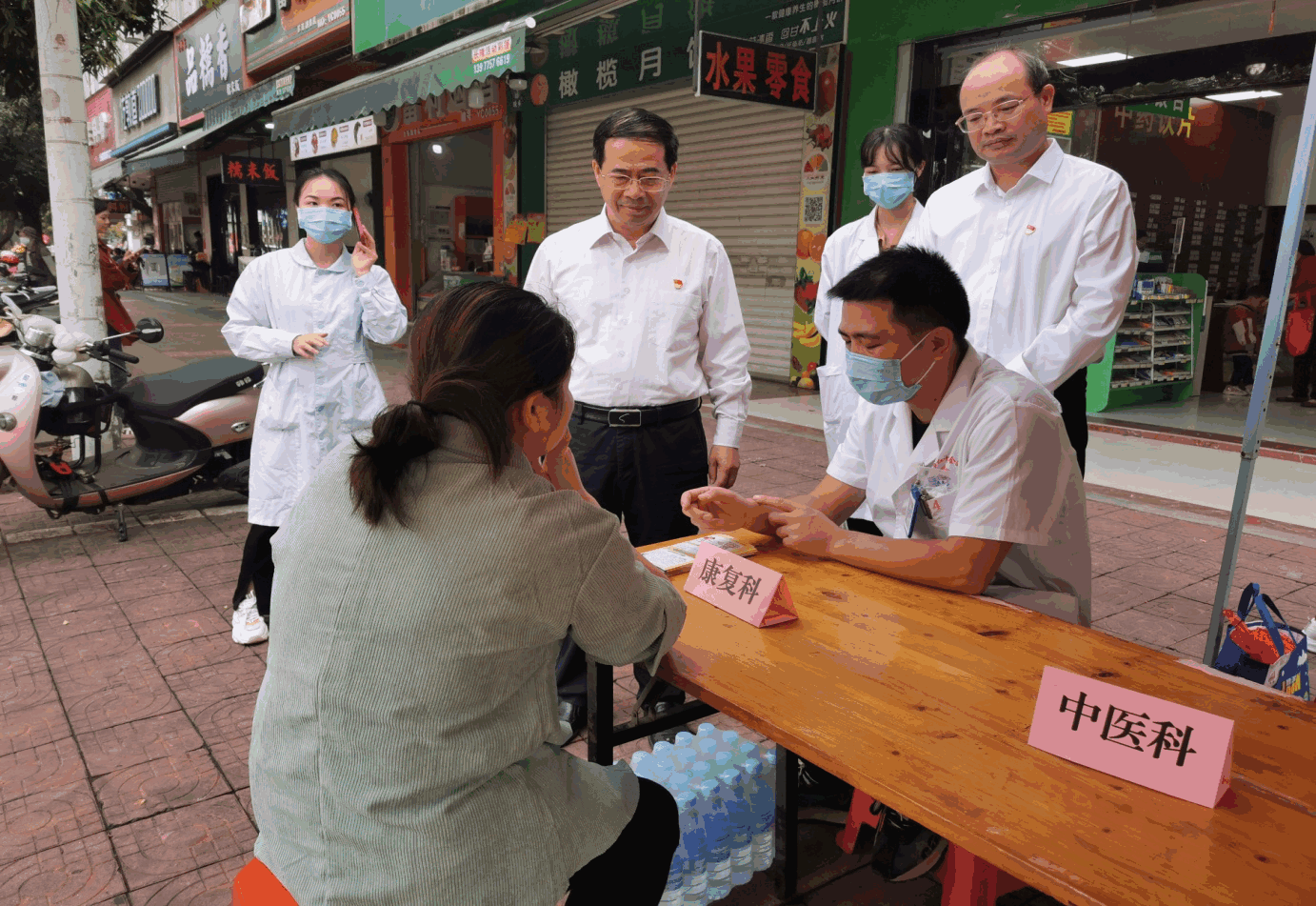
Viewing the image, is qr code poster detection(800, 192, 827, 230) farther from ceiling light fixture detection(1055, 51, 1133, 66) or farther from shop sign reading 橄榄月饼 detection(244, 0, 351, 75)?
shop sign reading 橄榄月饼 detection(244, 0, 351, 75)

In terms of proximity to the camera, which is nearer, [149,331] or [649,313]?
[649,313]

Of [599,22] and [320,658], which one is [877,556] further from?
[599,22]

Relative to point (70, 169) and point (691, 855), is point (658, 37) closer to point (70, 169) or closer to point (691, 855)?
point (70, 169)

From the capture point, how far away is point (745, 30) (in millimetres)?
8578

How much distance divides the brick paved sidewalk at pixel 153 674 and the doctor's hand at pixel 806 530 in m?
0.83

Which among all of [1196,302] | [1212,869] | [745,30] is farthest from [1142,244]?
[1212,869]

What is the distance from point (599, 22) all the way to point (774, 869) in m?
9.90

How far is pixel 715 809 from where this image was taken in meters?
2.06

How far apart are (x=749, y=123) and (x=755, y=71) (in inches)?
67.8

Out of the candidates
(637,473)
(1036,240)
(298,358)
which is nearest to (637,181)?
(637,473)

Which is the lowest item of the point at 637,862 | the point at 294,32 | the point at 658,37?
the point at 637,862

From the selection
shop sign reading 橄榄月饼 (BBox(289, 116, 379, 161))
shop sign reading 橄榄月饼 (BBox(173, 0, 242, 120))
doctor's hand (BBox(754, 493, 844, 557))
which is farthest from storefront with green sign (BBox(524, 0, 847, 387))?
A: shop sign reading 橄榄月饼 (BBox(173, 0, 242, 120))

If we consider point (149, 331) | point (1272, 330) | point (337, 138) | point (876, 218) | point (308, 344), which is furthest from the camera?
point (337, 138)

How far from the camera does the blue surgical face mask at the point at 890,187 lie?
355 centimetres
